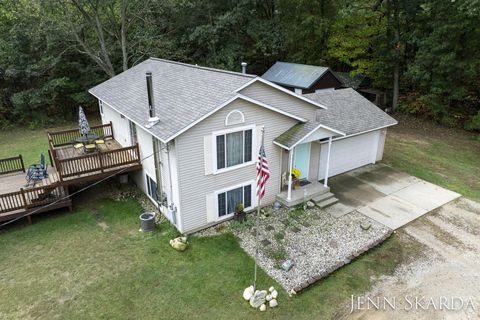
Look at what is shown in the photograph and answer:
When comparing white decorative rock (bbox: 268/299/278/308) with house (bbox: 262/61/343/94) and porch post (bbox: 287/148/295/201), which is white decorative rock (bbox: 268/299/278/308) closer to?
porch post (bbox: 287/148/295/201)

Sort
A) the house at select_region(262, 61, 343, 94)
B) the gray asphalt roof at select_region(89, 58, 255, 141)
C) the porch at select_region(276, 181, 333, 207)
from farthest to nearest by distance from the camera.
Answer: the house at select_region(262, 61, 343, 94)
the porch at select_region(276, 181, 333, 207)
the gray asphalt roof at select_region(89, 58, 255, 141)

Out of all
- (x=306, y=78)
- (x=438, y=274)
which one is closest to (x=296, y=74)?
(x=306, y=78)

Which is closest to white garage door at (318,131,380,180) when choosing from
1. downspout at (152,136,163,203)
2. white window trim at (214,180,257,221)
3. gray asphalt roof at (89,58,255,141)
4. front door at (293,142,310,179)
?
front door at (293,142,310,179)

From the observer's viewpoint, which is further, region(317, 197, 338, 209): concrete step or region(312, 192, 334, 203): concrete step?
region(312, 192, 334, 203): concrete step

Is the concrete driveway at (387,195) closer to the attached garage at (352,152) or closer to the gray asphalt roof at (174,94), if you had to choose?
the attached garage at (352,152)

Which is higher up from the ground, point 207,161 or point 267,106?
point 267,106

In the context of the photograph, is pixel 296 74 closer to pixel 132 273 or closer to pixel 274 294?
pixel 274 294

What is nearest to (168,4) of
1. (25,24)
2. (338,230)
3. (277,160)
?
(25,24)
